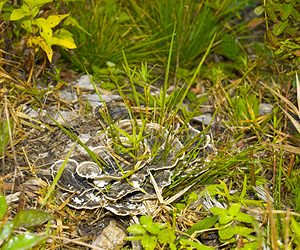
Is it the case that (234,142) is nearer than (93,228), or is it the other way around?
(93,228)

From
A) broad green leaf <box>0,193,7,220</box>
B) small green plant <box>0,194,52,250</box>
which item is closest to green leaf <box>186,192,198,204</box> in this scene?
small green plant <box>0,194,52,250</box>

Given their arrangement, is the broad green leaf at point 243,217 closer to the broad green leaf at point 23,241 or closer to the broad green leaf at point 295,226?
the broad green leaf at point 295,226

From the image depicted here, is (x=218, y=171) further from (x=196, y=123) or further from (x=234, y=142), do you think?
(x=196, y=123)

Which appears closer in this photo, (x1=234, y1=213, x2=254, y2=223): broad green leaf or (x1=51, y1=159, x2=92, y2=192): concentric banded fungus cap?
(x1=234, y1=213, x2=254, y2=223): broad green leaf

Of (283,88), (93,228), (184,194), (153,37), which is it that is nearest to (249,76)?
(283,88)

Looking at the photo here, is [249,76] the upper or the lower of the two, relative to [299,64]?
lower

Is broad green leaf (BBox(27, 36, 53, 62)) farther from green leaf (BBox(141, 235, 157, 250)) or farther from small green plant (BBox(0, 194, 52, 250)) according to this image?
green leaf (BBox(141, 235, 157, 250))
